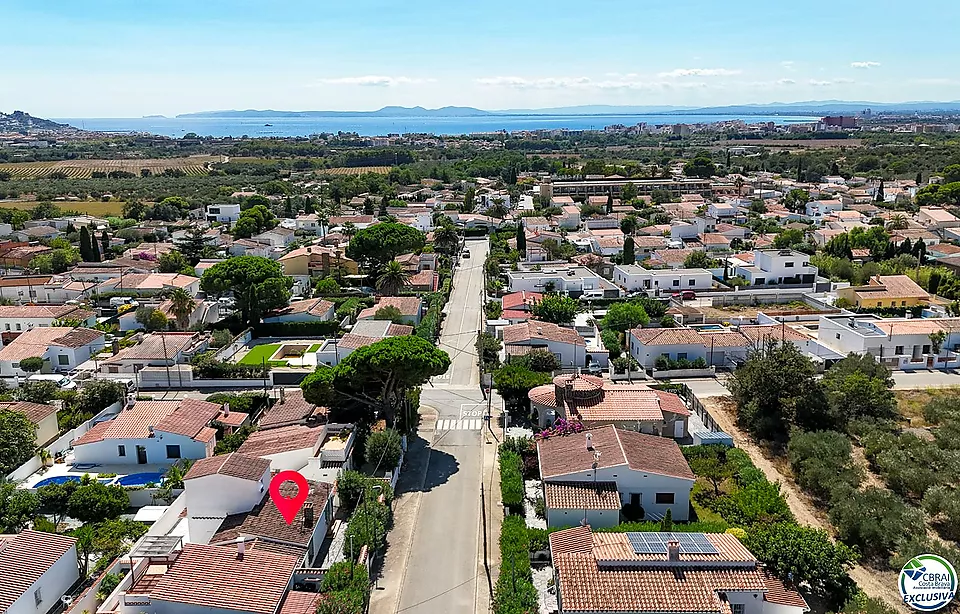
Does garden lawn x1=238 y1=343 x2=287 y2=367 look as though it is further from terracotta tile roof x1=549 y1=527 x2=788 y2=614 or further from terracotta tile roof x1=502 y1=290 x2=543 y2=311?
terracotta tile roof x1=549 y1=527 x2=788 y2=614

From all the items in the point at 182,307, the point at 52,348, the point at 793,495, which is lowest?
the point at 793,495

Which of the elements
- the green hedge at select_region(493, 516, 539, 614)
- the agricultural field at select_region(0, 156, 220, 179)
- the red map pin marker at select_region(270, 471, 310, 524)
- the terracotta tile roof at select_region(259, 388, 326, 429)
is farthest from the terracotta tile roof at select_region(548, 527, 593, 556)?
the agricultural field at select_region(0, 156, 220, 179)

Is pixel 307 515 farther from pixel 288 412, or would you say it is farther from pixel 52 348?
pixel 52 348

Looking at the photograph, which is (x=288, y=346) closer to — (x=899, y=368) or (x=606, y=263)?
(x=606, y=263)

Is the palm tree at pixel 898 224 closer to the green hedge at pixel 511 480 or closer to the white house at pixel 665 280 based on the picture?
the white house at pixel 665 280

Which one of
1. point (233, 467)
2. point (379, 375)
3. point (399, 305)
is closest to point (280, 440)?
point (233, 467)

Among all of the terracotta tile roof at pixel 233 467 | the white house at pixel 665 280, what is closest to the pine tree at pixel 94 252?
the white house at pixel 665 280

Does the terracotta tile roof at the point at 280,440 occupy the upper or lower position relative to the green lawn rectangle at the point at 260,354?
upper
